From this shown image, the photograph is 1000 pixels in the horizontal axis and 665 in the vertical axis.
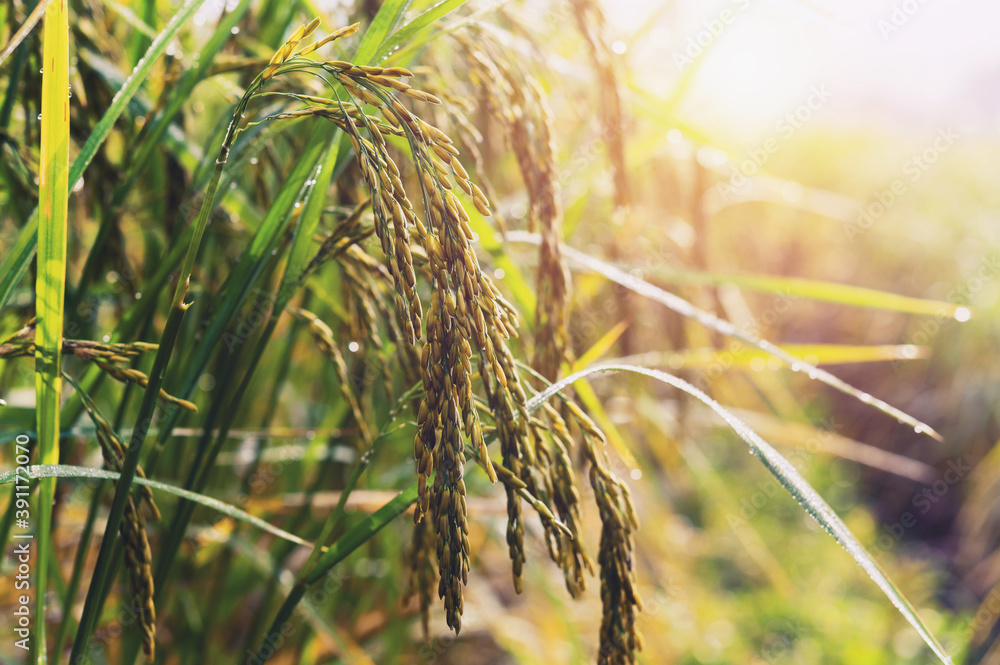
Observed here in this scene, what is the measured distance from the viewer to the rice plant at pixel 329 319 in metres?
0.53

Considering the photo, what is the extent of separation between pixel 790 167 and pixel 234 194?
6.58 m

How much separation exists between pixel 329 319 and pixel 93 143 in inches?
27.0

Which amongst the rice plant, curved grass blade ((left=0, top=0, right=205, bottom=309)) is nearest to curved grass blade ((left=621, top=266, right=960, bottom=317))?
the rice plant

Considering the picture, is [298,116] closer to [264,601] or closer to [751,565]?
[264,601]

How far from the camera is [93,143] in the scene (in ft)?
2.11

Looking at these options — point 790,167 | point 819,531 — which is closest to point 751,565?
point 819,531

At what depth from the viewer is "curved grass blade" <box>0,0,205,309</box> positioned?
2.06 ft

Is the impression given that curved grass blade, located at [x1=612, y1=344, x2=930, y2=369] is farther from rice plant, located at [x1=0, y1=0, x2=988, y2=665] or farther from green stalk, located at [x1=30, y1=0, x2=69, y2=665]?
green stalk, located at [x1=30, y1=0, x2=69, y2=665]

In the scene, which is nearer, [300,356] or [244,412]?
[244,412]

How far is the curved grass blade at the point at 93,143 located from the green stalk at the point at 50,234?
0.09 feet

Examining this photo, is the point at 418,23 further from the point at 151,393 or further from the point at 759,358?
the point at 759,358

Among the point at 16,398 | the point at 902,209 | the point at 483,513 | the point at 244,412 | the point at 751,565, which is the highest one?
the point at 902,209

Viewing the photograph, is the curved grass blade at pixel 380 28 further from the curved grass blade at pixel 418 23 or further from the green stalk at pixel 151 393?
the green stalk at pixel 151 393

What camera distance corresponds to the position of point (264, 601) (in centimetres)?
108
